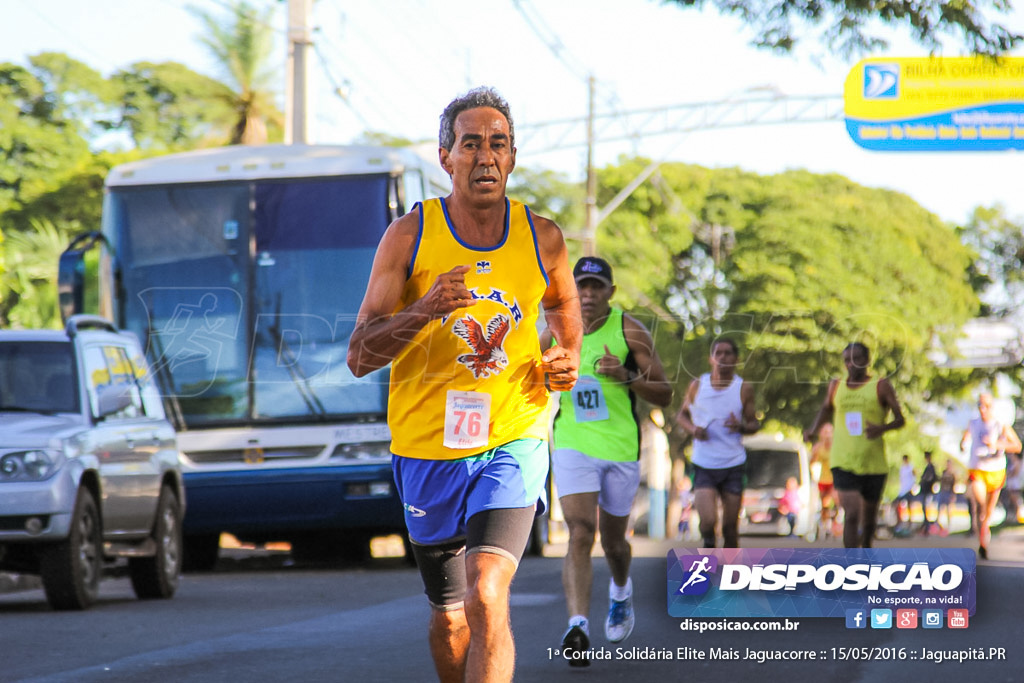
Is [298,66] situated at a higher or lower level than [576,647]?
higher

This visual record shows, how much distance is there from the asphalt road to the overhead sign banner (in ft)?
10.4

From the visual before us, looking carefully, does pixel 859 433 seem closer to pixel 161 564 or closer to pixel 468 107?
pixel 161 564

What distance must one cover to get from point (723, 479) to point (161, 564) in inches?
162

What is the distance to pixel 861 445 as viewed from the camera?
11.8 meters

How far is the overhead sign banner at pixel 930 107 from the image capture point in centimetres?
1023

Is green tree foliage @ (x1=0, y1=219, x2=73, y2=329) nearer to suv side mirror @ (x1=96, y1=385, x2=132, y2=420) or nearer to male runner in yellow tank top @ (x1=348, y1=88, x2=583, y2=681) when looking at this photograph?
suv side mirror @ (x1=96, y1=385, x2=132, y2=420)

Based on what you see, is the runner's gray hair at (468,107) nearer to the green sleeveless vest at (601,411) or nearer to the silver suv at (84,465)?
the green sleeveless vest at (601,411)

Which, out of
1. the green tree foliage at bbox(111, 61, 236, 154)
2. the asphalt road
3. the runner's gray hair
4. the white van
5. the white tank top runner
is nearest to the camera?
the runner's gray hair

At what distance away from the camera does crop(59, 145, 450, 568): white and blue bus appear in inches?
559

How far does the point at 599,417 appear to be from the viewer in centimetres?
817

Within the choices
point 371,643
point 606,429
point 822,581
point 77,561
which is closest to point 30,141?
point 77,561

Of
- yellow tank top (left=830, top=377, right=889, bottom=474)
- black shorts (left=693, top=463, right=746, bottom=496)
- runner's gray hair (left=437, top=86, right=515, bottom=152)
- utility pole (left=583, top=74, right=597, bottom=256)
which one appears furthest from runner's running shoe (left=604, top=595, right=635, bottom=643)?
utility pole (left=583, top=74, right=597, bottom=256)

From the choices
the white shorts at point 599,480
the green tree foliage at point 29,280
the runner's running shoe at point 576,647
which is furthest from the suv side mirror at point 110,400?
the green tree foliage at point 29,280

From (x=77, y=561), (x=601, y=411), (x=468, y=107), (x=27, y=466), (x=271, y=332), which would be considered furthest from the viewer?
(x=271, y=332)
